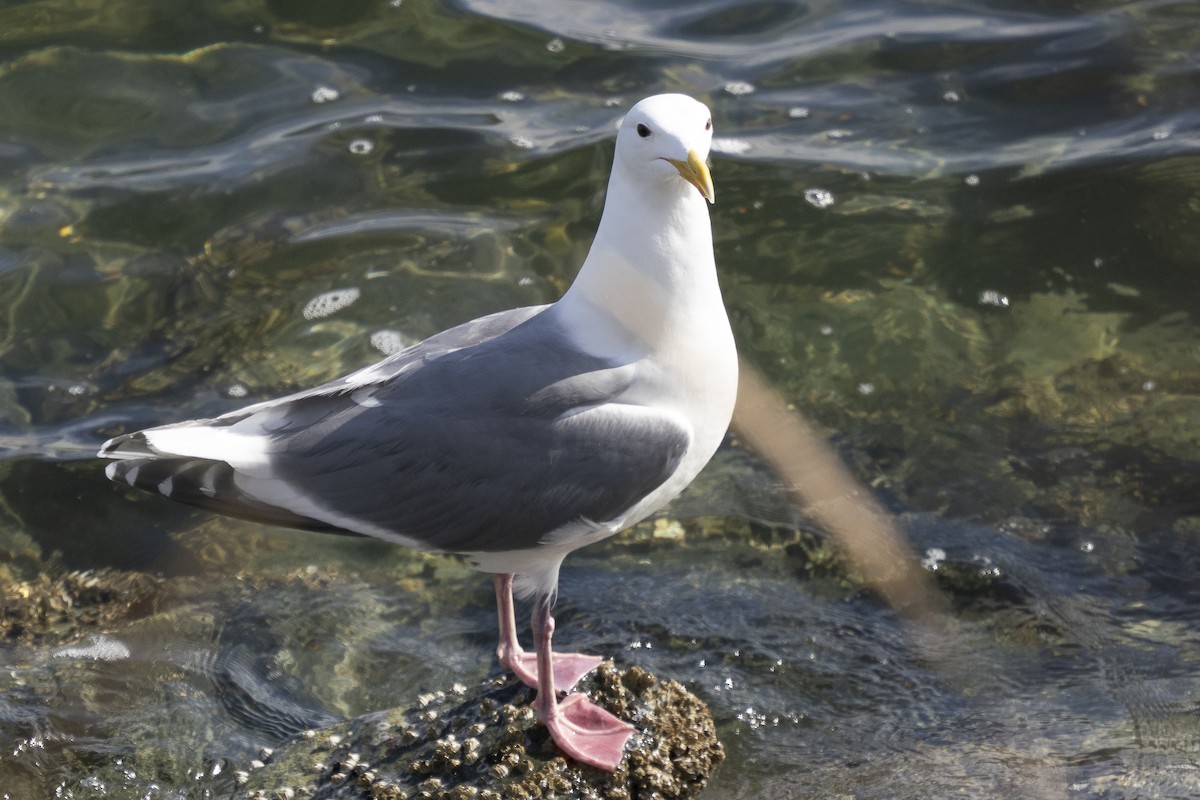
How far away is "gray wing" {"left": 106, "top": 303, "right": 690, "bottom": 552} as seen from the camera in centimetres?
385

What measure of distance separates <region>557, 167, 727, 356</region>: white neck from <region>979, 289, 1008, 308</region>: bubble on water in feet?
10.5

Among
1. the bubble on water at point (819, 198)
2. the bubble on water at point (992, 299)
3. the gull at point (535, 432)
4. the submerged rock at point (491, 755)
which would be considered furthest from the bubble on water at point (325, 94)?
the submerged rock at point (491, 755)

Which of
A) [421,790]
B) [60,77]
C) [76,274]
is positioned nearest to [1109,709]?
[421,790]

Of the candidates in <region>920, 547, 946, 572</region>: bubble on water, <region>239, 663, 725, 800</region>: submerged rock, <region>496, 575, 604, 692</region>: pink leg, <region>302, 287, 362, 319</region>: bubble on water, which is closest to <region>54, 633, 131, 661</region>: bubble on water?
<region>239, 663, 725, 800</region>: submerged rock

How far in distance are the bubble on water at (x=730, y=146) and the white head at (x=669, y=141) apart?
409 centimetres

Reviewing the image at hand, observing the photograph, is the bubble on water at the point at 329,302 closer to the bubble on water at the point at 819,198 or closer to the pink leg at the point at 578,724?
the bubble on water at the point at 819,198

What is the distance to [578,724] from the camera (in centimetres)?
376

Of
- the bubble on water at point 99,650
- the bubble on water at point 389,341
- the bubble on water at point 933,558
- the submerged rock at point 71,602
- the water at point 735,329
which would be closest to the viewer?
the water at point 735,329

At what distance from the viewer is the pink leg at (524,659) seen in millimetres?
4215

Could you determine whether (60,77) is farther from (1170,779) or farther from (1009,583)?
(1170,779)

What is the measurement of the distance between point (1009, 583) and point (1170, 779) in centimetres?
161

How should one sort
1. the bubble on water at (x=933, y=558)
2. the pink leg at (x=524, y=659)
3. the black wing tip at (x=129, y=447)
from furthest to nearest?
the bubble on water at (x=933, y=558)
the pink leg at (x=524, y=659)
the black wing tip at (x=129, y=447)

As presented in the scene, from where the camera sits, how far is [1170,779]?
11.3 feet

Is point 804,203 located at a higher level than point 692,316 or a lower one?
lower
